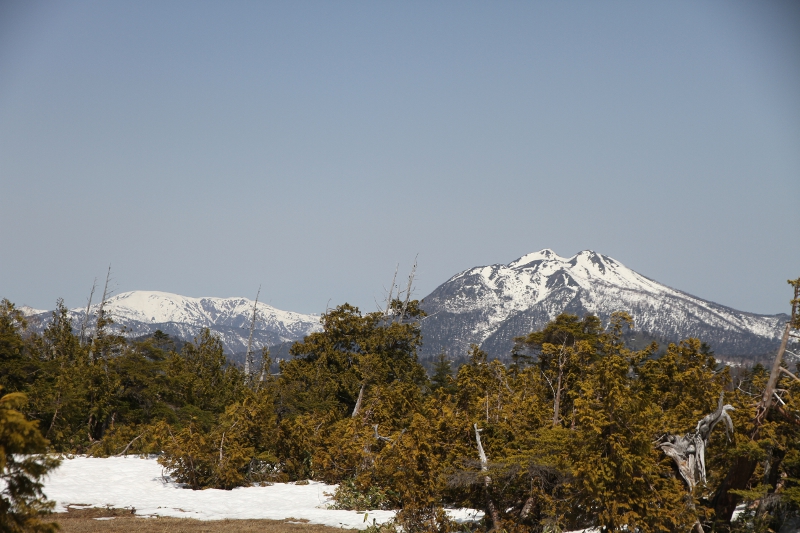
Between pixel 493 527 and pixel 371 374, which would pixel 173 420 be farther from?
pixel 493 527

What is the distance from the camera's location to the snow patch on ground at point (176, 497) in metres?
17.8

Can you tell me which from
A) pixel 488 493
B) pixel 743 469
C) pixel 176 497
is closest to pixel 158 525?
pixel 176 497

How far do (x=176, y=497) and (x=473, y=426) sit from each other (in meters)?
11.1

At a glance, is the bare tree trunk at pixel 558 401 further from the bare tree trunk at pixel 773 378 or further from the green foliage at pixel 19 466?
the green foliage at pixel 19 466

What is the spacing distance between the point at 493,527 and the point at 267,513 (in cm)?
768

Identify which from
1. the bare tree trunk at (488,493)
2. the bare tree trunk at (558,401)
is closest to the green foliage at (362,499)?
the bare tree trunk at (488,493)

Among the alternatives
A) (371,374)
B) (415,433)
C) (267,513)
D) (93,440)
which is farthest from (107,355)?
(415,433)

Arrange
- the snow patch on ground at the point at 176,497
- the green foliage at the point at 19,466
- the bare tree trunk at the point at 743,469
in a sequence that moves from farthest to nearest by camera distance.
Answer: the snow patch on ground at the point at 176,497
the bare tree trunk at the point at 743,469
the green foliage at the point at 19,466

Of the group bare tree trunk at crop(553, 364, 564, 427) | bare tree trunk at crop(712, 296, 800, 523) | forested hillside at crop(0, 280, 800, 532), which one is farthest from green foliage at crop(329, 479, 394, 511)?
bare tree trunk at crop(712, 296, 800, 523)

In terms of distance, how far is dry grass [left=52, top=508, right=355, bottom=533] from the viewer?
48.1 feet

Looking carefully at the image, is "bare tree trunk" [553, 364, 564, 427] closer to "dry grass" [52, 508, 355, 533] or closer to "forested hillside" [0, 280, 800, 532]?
"forested hillside" [0, 280, 800, 532]

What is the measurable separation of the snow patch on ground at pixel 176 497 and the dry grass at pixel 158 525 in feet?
2.09

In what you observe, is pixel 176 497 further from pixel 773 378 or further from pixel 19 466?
pixel 773 378

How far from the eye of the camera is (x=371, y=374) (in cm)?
3434
